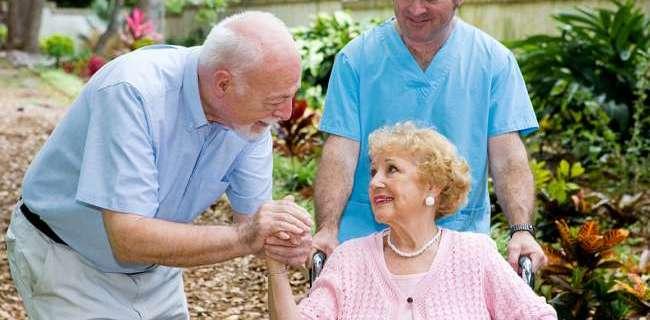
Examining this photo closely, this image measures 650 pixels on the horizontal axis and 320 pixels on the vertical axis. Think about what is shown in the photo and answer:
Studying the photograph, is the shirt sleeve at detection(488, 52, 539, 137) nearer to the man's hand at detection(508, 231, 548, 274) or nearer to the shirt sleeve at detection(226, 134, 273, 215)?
the man's hand at detection(508, 231, 548, 274)

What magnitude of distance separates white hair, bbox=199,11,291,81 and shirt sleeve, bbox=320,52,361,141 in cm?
96

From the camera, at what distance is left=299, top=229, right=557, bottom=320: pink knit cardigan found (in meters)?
3.11

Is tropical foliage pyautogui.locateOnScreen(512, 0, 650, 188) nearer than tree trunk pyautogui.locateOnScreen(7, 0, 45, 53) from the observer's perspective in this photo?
Yes

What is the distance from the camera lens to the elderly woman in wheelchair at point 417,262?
313cm

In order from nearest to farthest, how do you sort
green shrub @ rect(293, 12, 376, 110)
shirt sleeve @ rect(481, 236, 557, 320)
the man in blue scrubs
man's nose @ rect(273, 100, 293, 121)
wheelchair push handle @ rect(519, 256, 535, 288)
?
man's nose @ rect(273, 100, 293, 121) → shirt sleeve @ rect(481, 236, 557, 320) → wheelchair push handle @ rect(519, 256, 535, 288) → the man in blue scrubs → green shrub @ rect(293, 12, 376, 110)

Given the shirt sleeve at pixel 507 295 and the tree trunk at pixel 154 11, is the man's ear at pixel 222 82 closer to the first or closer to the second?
the shirt sleeve at pixel 507 295

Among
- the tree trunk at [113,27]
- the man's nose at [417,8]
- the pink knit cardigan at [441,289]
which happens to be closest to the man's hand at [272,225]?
the pink knit cardigan at [441,289]

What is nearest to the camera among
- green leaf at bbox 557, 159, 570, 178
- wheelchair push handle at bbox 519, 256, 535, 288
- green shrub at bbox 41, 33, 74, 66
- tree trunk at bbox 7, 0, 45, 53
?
wheelchair push handle at bbox 519, 256, 535, 288

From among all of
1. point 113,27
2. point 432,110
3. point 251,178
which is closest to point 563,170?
point 432,110

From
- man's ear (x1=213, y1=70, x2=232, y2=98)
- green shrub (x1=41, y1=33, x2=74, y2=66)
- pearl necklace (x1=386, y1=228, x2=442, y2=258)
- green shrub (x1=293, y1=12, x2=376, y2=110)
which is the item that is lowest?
green shrub (x1=41, y1=33, x2=74, y2=66)

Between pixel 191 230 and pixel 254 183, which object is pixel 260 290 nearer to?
pixel 254 183

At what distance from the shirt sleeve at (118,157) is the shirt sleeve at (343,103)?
1086mm

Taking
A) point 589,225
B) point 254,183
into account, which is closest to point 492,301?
point 254,183

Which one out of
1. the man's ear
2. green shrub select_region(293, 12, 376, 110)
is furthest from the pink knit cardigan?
green shrub select_region(293, 12, 376, 110)
